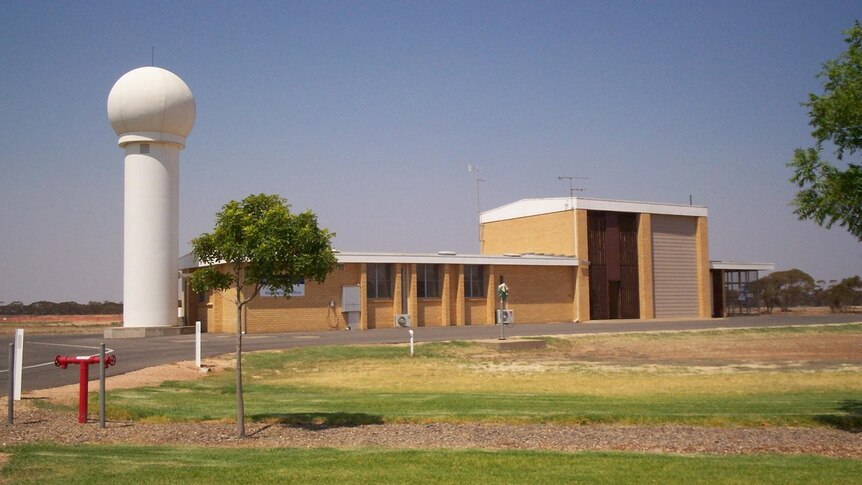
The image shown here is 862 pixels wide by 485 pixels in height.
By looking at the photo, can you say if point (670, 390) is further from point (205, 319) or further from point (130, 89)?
point (205, 319)

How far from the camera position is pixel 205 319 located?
46.8 metres

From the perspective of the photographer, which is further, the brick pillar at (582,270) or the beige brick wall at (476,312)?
the brick pillar at (582,270)

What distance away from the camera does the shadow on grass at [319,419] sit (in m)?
13.3

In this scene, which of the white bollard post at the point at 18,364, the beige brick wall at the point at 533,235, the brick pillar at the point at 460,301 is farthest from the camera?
the beige brick wall at the point at 533,235

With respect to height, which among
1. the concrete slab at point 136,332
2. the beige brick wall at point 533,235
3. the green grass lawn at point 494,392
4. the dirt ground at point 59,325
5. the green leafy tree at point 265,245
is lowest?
the green grass lawn at point 494,392

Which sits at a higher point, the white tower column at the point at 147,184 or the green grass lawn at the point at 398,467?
the white tower column at the point at 147,184

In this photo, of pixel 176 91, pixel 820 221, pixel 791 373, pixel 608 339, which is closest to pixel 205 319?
pixel 176 91

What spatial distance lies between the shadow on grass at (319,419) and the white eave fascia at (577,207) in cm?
4237

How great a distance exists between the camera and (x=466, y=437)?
11766mm

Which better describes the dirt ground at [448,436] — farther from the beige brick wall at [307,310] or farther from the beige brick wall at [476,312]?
the beige brick wall at [476,312]

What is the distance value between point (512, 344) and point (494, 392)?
1342 cm

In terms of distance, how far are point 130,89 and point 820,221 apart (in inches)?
1357

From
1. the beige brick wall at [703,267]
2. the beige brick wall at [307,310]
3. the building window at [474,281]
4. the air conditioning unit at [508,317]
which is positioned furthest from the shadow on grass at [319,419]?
the beige brick wall at [703,267]

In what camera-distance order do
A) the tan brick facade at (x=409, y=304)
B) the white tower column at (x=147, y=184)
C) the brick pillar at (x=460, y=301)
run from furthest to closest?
the brick pillar at (x=460, y=301)
the tan brick facade at (x=409, y=304)
the white tower column at (x=147, y=184)
